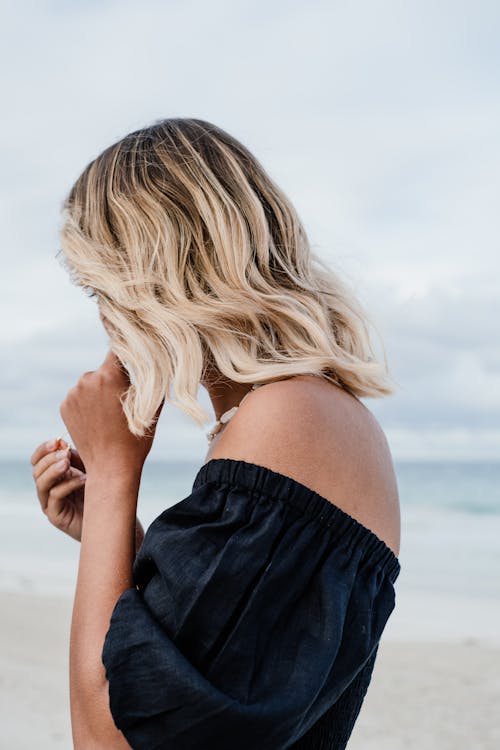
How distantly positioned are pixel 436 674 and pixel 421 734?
164 centimetres

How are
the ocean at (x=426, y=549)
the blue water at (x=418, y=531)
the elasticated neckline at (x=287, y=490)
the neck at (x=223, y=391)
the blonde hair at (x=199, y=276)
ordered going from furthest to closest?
the blue water at (x=418, y=531) < the ocean at (x=426, y=549) < the neck at (x=223, y=391) < the blonde hair at (x=199, y=276) < the elasticated neckline at (x=287, y=490)

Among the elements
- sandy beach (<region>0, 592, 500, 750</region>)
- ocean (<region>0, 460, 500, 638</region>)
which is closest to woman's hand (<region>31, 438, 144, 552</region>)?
sandy beach (<region>0, 592, 500, 750</region>)

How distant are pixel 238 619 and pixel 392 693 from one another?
6.63 metres

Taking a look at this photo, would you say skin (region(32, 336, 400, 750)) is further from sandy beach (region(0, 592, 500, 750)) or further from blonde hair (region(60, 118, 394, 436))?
sandy beach (region(0, 592, 500, 750))

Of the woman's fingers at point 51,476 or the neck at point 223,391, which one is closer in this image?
the neck at point 223,391

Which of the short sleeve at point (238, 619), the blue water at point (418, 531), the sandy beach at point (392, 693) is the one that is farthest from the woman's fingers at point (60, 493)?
the blue water at point (418, 531)

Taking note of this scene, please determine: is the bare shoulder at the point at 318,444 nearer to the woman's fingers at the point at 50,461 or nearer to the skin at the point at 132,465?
the skin at the point at 132,465

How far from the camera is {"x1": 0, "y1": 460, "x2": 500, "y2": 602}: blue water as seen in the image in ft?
44.0

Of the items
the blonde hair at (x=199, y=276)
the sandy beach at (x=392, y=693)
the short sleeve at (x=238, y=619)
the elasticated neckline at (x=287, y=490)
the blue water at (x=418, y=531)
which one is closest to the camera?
the short sleeve at (x=238, y=619)

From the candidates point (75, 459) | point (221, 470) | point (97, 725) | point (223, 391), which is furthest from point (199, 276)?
point (97, 725)

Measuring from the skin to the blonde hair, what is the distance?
0.07 metres

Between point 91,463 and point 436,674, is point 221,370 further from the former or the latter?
point 436,674

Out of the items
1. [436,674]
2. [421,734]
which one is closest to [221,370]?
[421,734]

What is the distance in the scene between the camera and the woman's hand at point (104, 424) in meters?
1.77
